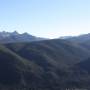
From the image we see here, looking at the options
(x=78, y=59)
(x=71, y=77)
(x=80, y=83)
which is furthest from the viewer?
(x=78, y=59)

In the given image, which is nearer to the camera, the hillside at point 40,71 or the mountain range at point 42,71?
the mountain range at point 42,71

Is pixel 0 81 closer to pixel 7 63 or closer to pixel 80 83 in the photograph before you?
pixel 7 63

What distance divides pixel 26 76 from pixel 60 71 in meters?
20.5

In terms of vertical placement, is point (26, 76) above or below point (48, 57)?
below

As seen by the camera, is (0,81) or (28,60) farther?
(28,60)

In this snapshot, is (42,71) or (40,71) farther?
(42,71)

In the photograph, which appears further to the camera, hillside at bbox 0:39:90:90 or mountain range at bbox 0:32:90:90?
hillside at bbox 0:39:90:90

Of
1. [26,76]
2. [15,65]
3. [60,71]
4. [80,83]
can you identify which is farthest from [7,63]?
[80,83]

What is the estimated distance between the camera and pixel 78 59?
192 m

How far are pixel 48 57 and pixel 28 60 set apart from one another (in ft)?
46.5

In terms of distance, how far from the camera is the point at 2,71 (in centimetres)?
15388

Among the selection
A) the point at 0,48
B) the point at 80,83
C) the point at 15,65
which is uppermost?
the point at 0,48

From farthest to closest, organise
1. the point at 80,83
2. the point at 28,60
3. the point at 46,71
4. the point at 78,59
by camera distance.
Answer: the point at 78,59, the point at 28,60, the point at 46,71, the point at 80,83

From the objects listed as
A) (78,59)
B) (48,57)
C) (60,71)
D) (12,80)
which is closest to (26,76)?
(12,80)
